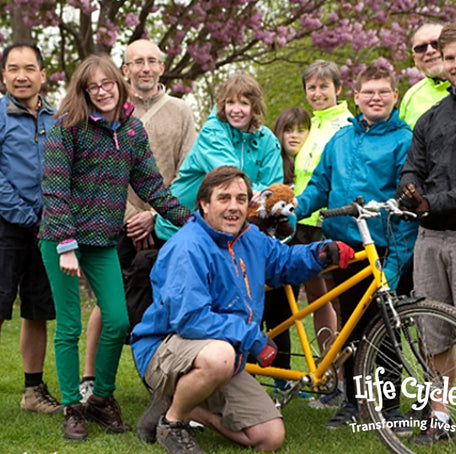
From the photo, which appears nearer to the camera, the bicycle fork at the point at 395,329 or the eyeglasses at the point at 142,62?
the bicycle fork at the point at 395,329

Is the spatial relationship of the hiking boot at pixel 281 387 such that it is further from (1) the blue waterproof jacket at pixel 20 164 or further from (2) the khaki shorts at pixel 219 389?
(1) the blue waterproof jacket at pixel 20 164

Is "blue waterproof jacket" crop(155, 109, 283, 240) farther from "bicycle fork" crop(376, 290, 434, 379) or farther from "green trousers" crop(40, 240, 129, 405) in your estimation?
"bicycle fork" crop(376, 290, 434, 379)

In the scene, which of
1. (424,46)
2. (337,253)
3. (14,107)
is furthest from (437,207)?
(14,107)

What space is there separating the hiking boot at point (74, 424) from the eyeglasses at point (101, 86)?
1.75 m

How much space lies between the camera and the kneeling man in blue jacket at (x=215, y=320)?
13.2ft

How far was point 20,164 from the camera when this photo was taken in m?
4.81

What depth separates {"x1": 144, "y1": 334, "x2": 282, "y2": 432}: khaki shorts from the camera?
4078mm

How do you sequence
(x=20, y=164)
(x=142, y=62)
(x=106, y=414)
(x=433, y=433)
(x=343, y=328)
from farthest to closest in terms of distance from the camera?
(x=142, y=62) < (x=20, y=164) < (x=106, y=414) < (x=343, y=328) < (x=433, y=433)

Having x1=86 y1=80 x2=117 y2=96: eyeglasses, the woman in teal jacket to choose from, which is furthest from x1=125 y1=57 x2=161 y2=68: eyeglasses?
x1=86 y1=80 x2=117 y2=96: eyeglasses

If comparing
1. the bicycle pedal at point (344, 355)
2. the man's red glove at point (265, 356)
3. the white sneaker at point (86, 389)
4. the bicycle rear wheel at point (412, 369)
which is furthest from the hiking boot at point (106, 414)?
the bicycle rear wheel at point (412, 369)

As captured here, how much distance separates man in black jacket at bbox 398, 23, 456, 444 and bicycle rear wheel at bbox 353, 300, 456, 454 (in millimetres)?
12

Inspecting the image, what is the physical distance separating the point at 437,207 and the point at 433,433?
3.79ft

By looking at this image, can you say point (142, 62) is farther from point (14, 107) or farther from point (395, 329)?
point (395, 329)

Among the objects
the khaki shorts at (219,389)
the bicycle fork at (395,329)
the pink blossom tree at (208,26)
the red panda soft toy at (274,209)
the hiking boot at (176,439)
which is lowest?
the hiking boot at (176,439)
